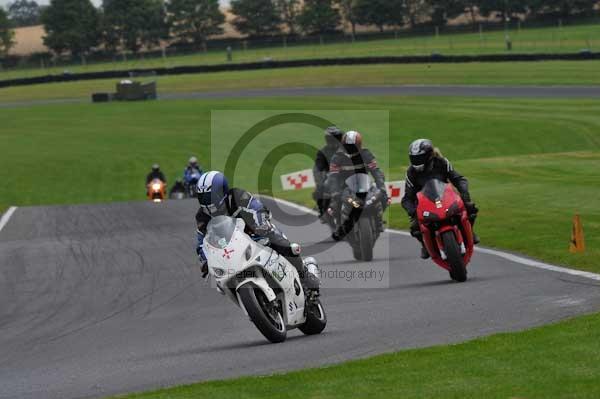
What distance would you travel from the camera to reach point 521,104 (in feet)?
174

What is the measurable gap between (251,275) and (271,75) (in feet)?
221

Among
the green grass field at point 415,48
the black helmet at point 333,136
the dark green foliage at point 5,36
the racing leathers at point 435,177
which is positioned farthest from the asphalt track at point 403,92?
the dark green foliage at point 5,36

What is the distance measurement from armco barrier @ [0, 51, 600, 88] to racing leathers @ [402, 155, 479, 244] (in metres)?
54.2

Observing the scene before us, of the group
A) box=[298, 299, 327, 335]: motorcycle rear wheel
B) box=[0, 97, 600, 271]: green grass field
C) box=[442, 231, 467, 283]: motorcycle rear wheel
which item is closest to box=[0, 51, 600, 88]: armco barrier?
box=[0, 97, 600, 271]: green grass field

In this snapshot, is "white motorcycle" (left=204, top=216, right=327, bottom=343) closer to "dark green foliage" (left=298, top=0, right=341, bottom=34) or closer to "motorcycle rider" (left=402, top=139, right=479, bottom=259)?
"motorcycle rider" (left=402, top=139, right=479, bottom=259)

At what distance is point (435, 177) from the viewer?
538 inches

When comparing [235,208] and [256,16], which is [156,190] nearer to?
[235,208]

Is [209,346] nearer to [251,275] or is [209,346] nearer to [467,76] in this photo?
[251,275]

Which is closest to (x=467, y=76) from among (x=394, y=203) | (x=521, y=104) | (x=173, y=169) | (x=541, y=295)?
(x=521, y=104)

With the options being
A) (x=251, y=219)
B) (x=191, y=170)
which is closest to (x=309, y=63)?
(x=191, y=170)

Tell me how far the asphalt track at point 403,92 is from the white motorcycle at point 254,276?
45.3 metres

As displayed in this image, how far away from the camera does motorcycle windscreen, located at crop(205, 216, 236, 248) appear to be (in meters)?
9.72

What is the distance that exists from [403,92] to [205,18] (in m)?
59.3

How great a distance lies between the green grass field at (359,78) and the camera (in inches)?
2459
